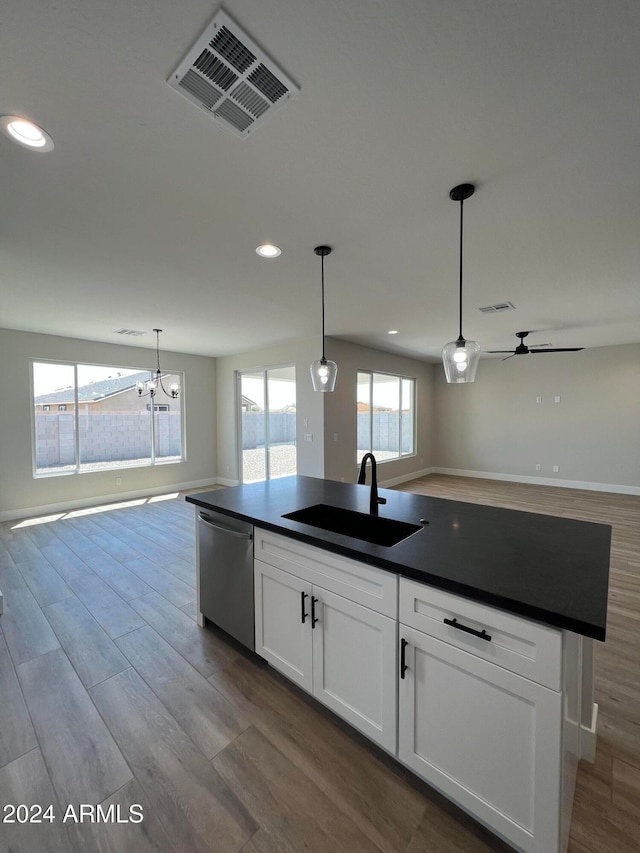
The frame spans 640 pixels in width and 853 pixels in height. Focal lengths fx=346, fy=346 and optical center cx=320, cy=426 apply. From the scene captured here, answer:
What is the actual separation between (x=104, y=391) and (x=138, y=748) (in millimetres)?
5561

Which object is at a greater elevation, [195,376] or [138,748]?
[195,376]

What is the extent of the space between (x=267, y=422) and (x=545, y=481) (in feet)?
19.3

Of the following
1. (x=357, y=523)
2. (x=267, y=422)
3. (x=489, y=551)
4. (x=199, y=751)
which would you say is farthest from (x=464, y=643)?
(x=267, y=422)

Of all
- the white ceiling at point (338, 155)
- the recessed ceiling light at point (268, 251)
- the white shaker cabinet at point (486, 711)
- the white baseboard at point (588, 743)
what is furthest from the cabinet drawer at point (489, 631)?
the recessed ceiling light at point (268, 251)

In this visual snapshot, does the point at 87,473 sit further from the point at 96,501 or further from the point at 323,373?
the point at 323,373

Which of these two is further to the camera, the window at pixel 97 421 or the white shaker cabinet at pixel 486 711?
the window at pixel 97 421

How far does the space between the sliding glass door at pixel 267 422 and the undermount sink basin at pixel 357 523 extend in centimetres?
400

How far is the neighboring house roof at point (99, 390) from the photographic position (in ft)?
17.5

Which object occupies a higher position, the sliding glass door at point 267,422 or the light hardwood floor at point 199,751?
the sliding glass door at point 267,422

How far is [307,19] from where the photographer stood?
3.51 feet

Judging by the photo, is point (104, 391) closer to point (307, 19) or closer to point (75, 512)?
point (75, 512)

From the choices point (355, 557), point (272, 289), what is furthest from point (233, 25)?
point (272, 289)

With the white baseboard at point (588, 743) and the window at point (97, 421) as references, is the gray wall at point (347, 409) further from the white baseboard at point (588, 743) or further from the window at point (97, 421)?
the white baseboard at point (588, 743)

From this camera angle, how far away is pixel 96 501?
18.7 ft
